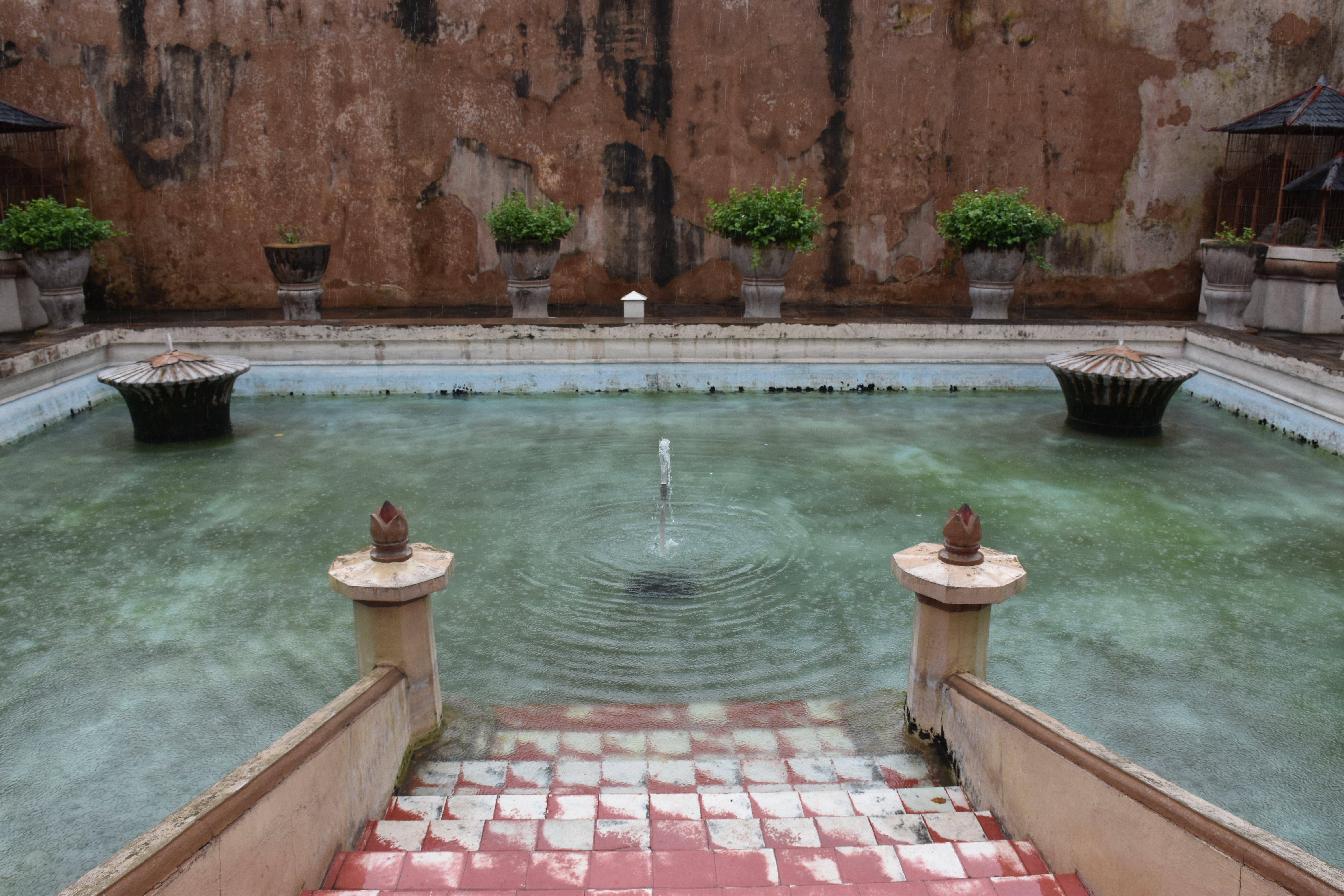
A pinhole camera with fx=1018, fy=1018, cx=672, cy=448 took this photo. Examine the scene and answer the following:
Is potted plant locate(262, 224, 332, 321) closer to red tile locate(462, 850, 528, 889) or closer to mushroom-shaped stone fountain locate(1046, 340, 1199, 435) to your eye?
mushroom-shaped stone fountain locate(1046, 340, 1199, 435)

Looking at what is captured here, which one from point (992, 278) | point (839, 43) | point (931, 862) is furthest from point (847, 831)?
point (839, 43)

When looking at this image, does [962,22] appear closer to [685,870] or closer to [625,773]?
[625,773]

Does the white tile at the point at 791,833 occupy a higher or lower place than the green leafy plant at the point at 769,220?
lower

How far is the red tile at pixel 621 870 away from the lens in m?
2.64

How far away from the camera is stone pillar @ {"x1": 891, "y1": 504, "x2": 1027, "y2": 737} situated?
11.3 feet

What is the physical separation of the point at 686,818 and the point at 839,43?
11.3 m

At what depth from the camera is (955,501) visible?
6.77m

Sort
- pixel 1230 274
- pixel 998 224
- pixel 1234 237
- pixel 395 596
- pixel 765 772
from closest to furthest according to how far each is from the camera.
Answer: pixel 395 596
pixel 765 772
pixel 1230 274
pixel 998 224
pixel 1234 237

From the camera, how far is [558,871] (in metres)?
2.69

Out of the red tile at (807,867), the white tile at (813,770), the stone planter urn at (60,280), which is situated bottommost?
the white tile at (813,770)

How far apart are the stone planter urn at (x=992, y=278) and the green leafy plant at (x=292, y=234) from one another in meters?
7.11

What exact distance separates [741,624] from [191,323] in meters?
8.20

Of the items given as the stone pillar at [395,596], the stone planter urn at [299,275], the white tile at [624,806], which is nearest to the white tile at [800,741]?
the white tile at [624,806]

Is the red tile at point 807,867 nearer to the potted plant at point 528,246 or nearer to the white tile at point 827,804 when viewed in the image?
the white tile at point 827,804
